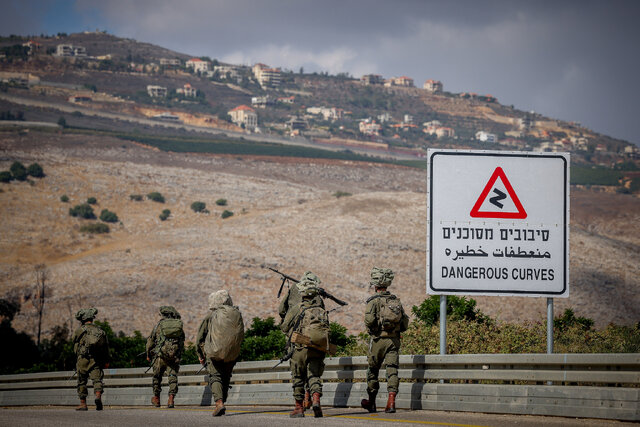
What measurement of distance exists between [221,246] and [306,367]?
207ft

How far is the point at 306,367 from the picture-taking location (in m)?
12.2

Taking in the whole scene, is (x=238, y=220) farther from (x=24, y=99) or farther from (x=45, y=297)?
(x=24, y=99)

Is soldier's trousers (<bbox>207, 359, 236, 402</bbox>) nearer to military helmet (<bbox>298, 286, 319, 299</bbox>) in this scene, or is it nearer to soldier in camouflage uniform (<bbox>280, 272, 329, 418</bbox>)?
soldier in camouflage uniform (<bbox>280, 272, 329, 418</bbox>)

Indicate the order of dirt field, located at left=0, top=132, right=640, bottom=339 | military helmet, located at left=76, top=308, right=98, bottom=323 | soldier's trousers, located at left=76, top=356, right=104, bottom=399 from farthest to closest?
dirt field, located at left=0, top=132, right=640, bottom=339, soldier's trousers, located at left=76, top=356, right=104, bottom=399, military helmet, located at left=76, top=308, right=98, bottom=323

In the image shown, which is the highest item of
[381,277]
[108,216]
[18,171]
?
[18,171]

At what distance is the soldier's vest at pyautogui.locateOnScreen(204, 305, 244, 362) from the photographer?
42.8 feet

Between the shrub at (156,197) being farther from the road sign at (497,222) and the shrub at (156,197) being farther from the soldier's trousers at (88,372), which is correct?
the road sign at (497,222)

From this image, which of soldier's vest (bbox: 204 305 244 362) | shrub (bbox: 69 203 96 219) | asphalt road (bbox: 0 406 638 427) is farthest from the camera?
shrub (bbox: 69 203 96 219)

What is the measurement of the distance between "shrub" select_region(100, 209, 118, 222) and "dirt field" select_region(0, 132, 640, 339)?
1282 mm

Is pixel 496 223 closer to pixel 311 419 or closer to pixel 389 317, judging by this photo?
pixel 389 317

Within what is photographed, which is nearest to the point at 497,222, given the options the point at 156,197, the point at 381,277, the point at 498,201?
the point at 498,201

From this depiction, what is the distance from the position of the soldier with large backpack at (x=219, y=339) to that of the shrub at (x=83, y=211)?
88867 mm

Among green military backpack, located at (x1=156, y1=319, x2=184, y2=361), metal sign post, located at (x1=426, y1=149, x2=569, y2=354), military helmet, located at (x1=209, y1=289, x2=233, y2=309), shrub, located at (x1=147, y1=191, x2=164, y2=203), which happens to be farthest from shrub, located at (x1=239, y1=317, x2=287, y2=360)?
shrub, located at (x1=147, y1=191, x2=164, y2=203)

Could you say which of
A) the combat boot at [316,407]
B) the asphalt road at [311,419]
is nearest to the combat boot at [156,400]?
the asphalt road at [311,419]
